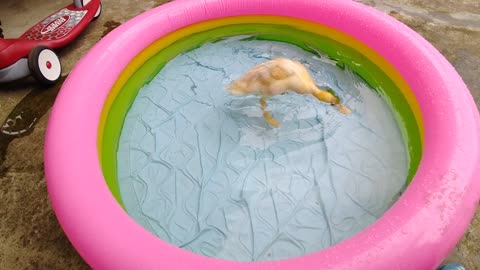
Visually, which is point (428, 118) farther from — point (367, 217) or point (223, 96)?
point (223, 96)

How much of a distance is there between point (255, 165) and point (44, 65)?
1.62 metres

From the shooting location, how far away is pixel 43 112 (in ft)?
8.53

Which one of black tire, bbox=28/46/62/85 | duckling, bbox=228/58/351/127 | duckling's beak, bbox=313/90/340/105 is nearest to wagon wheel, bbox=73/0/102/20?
black tire, bbox=28/46/62/85

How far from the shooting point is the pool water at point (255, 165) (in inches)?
70.6

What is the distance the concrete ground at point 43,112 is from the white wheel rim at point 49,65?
94mm

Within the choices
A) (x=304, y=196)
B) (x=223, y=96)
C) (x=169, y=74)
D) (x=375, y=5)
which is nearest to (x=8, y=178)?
(x=169, y=74)

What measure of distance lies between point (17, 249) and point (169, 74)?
1.32m

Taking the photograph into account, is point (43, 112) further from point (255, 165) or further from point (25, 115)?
point (255, 165)

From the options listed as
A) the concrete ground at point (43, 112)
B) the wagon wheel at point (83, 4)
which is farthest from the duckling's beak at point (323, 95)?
the wagon wheel at point (83, 4)

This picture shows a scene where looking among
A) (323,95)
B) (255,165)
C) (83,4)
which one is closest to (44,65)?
(83,4)

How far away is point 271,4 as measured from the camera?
2684 mm

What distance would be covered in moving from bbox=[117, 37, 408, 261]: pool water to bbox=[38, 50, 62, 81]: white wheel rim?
2.29 ft

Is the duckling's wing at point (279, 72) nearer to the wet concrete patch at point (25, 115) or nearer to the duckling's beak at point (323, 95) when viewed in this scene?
the duckling's beak at point (323, 95)

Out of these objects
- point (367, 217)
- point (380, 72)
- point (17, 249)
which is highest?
point (380, 72)
